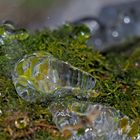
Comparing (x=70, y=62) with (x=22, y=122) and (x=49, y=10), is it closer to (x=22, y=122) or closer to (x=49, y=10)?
(x=22, y=122)

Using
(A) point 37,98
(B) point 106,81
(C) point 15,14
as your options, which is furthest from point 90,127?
(C) point 15,14

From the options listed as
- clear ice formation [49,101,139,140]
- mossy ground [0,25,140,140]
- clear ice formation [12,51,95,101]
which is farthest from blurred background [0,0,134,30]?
clear ice formation [49,101,139,140]

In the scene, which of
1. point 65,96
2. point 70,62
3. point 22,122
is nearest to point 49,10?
point 70,62

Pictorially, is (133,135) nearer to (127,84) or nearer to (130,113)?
(130,113)

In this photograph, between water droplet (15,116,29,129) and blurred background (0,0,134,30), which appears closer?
water droplet (15,116,29,129)

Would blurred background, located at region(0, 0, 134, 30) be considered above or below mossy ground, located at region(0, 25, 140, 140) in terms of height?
above

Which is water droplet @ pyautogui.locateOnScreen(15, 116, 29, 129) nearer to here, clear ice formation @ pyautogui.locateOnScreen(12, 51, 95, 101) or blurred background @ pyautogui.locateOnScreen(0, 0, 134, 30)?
clear ice formation @ pyautogui.locateOnScreen(12, 51, 95, 101)
